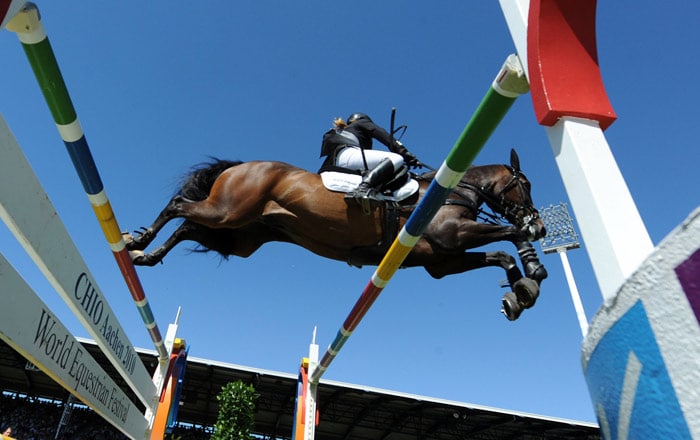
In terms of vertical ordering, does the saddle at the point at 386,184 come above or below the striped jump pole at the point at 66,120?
above

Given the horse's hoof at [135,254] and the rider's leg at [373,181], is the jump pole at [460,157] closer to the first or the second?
the rider's leg at [373,181]

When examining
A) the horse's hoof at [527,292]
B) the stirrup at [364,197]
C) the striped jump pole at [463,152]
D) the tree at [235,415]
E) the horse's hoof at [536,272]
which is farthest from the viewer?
the tree at [235,415]

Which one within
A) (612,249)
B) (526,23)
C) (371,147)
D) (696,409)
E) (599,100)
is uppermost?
(371,147)

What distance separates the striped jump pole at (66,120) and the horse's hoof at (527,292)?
2099 mm

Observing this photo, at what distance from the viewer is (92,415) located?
54.0 feet

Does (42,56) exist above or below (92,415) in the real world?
below

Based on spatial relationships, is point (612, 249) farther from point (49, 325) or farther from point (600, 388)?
point (49, 325)

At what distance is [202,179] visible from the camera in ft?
11.5

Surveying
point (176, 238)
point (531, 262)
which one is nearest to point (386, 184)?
point (531, 262)

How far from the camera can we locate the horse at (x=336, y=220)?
9.73 feet

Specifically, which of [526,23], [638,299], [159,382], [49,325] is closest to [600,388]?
[638,299]

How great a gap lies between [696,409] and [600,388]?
0.12 metres

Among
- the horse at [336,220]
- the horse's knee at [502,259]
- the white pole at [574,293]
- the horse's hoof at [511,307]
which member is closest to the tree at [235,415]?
the horse at [336,220]

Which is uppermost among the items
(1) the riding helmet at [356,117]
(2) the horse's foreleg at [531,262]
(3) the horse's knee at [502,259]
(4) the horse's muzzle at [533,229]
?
(1) the riding helmet at [356,117]
